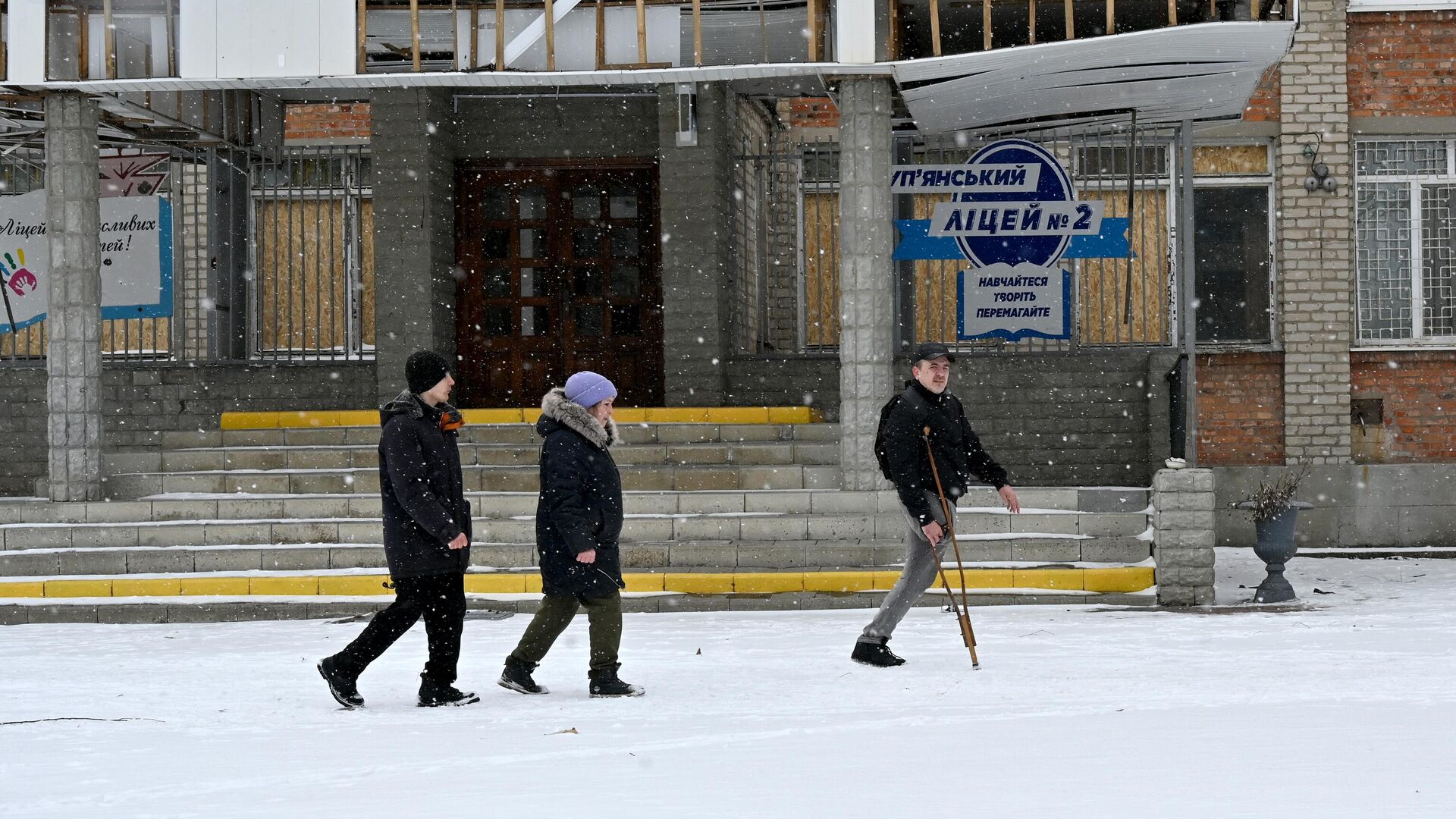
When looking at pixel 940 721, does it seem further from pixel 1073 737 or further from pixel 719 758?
pixel 719 758

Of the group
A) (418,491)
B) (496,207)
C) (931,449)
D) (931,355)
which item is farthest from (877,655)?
(496,207)

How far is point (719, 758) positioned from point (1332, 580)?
9089mm

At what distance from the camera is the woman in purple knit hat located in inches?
292

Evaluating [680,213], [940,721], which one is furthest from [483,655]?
[680,213]

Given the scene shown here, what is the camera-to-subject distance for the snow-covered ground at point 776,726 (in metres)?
5.49

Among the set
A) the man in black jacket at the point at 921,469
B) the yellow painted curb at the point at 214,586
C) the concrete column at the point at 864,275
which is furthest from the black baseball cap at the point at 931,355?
the yellow painted curb at the point at 214,586

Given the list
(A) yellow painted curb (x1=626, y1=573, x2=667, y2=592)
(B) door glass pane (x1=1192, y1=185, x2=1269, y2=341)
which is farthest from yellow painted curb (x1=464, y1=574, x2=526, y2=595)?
(B) door glass pane (x1=1192, y1=185, x2=1269, y2=341)

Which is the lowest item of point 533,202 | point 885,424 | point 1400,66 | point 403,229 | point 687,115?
point 885,424

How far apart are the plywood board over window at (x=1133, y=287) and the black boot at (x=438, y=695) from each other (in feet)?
32.2

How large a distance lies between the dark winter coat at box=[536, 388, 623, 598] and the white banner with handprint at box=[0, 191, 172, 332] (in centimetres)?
1037

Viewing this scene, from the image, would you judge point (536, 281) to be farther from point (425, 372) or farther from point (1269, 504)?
point (425, 372)

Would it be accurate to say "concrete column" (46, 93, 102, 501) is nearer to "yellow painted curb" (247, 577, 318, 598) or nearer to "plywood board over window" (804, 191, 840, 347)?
"yellow painted curb" (247, 577, 318, 598)

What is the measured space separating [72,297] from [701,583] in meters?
5.74

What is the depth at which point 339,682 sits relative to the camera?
7348 mm
